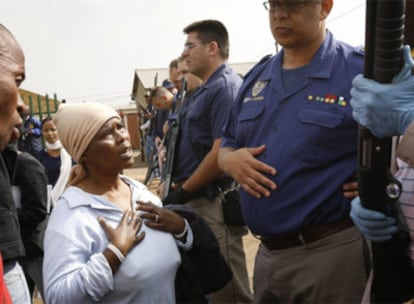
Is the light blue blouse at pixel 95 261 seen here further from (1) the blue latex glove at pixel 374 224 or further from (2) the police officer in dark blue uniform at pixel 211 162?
(2) the police officer in dark blue uniform at pixel 211 162

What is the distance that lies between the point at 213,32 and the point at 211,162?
113 cm

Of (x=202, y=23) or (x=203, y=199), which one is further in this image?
(x=202, y=23)

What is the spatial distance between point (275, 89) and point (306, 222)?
0.65 m

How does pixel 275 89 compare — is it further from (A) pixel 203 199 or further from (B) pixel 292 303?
(A) pixel 203 199

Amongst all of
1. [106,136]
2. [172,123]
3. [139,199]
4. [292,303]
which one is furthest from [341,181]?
[172,123]

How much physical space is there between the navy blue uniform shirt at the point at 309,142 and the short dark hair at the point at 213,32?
4.82ft

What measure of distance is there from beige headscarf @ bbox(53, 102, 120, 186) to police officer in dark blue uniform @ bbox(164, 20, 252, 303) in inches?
44.1

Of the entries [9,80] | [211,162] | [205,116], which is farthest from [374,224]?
[205,116]

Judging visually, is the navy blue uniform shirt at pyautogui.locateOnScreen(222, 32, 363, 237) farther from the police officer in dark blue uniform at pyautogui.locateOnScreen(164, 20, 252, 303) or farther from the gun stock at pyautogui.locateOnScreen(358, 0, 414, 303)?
the police officer in dark blue uniform at pyautogui.locateOnScreen(164, 20, 252, 303)

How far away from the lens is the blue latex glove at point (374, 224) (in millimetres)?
1602

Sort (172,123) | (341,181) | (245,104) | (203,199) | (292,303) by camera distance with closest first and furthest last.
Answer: (341,181)
(292,303)
(245,104)
(203,199)
(172,123)

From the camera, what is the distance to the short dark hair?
11.7ft

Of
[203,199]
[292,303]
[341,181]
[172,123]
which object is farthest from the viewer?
[172,123]

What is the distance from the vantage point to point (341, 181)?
1.96 m
